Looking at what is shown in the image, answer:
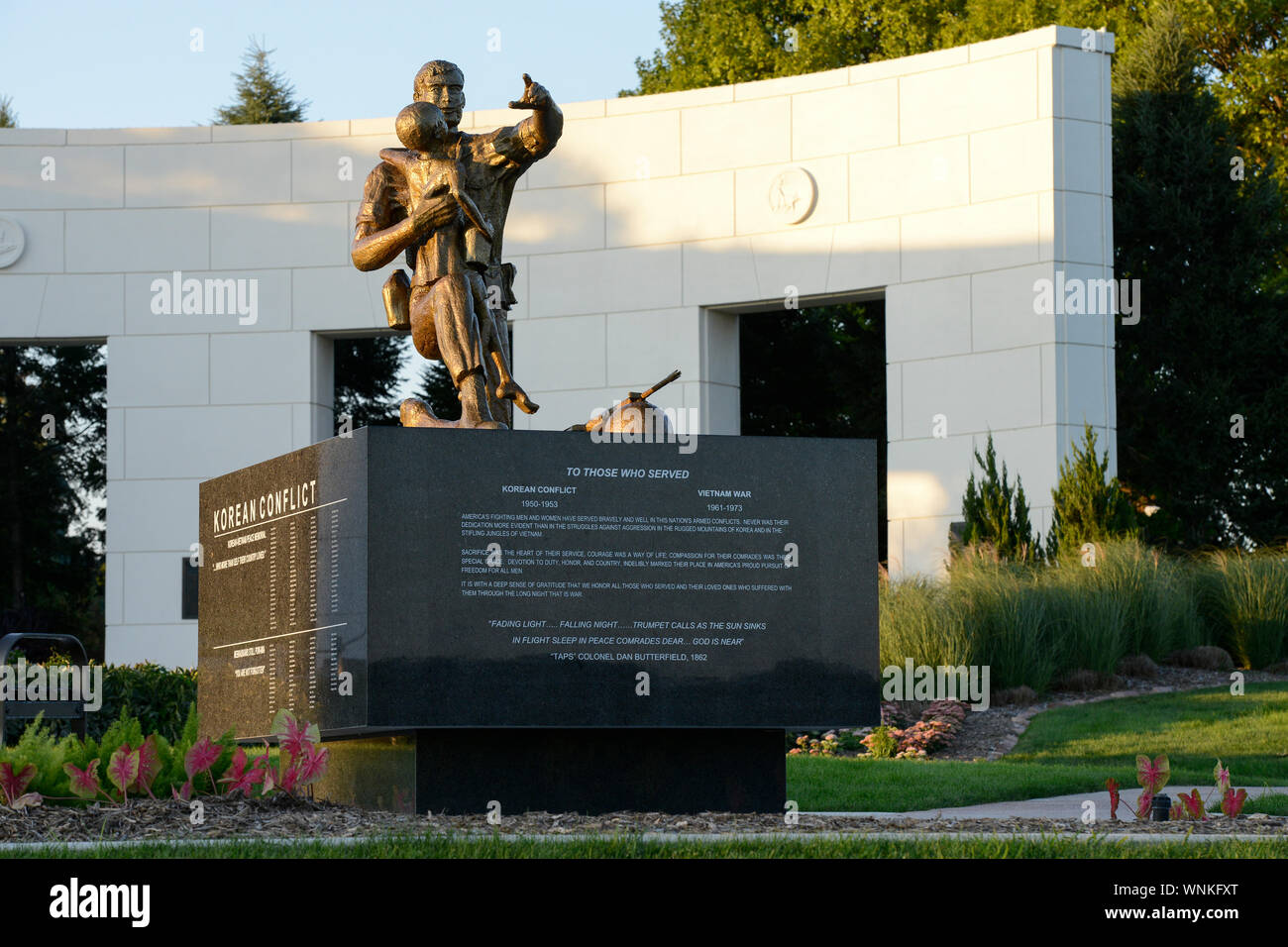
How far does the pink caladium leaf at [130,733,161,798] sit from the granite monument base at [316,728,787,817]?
1274 mm

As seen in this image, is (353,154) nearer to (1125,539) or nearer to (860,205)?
(860,205)

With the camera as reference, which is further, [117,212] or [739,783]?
[117,212]

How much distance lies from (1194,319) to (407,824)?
23.0m

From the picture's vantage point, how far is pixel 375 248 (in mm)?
11023

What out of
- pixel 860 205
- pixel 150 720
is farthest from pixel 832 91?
pixel 150 720

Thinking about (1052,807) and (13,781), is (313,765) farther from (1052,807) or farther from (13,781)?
(1052,807)

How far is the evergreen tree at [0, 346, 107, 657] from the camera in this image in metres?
36.8

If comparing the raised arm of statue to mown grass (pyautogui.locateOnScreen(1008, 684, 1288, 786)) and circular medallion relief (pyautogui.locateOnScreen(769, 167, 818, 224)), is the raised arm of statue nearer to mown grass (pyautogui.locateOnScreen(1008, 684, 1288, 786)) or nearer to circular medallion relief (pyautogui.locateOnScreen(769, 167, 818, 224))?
mown grass (pyautogui.locateOnScreen(1008, 684, 1288, 786))

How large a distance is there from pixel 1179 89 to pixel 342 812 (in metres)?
24.6

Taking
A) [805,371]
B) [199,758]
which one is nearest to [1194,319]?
[805,371]

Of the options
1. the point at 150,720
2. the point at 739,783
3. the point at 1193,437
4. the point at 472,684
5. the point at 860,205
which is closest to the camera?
the point at 472,684

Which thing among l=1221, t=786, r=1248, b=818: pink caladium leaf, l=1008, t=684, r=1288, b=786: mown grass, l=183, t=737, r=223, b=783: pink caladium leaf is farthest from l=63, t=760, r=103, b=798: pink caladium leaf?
l=1008, t=684, r=1288, b=786: mown grass

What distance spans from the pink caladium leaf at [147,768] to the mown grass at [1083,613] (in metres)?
9.88

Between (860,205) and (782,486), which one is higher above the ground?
(860,205)
